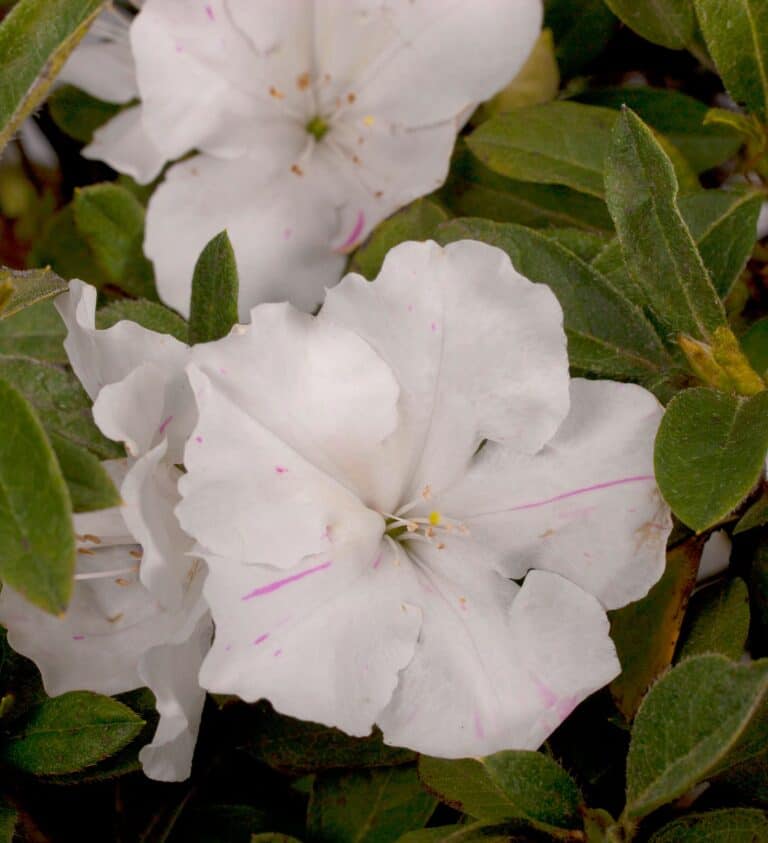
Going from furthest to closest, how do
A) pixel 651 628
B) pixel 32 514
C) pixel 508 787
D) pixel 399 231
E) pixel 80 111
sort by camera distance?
pixel 80 111
pixel 399 231
pixel 651 628
pixel 508 787
pixel 32 514

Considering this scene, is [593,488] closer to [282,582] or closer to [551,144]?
[282,582]

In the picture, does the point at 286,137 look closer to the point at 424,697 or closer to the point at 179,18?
the point at 179,18

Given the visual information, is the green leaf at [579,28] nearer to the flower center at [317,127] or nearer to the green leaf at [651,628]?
the flower center at [317,127]

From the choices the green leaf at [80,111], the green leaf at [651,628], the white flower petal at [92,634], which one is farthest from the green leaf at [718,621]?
the green leaf at [80,111]

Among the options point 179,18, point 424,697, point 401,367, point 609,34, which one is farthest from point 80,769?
point 609,34

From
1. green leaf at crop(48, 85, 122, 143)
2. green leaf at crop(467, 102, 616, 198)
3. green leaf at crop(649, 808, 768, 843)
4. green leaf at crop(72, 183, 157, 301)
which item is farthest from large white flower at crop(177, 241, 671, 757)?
green leaf at crop(48, 85, 122, 143)

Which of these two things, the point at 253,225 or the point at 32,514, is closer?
the point at 32,514

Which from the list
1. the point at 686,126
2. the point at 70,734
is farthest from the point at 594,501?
the point at 686,126
